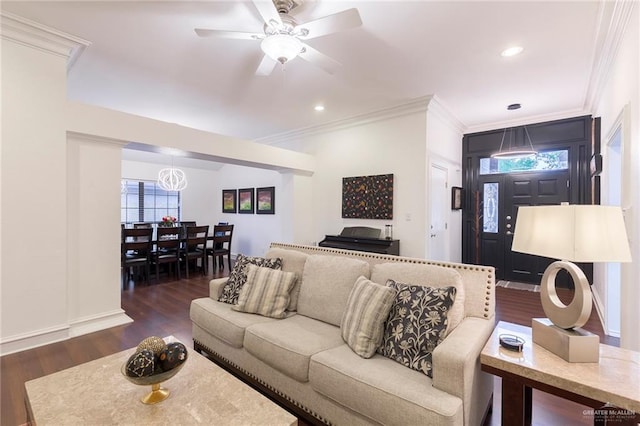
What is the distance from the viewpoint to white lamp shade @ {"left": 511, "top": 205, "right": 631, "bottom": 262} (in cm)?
120

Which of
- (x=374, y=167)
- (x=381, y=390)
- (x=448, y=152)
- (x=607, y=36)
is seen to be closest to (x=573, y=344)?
(x=381, y=390)

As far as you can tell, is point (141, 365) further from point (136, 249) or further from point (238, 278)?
point (136, 249)

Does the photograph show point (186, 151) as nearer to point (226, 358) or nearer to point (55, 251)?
point (55, 251)

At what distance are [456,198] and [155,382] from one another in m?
5.23

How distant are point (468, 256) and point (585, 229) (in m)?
4.74

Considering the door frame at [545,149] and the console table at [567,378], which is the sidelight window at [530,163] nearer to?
the door frame at [545,149]

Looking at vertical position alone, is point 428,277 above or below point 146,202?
below

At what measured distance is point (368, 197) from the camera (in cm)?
482

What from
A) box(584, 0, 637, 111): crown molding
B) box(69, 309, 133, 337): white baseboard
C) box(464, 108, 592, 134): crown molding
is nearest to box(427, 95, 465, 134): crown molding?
box(464, 108, 592, 134): crown molding

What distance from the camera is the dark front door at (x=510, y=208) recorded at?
478 cm

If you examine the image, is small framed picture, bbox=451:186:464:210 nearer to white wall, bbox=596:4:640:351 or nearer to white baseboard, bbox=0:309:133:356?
white wall, bbox=596:4:640:351

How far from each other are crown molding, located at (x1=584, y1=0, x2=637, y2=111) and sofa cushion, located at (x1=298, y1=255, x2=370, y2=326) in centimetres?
263

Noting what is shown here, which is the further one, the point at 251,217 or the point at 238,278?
the point at 251,217

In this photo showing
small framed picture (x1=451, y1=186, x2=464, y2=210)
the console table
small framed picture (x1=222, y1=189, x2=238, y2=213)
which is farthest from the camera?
small framed picture (x1=222, y1=189, x2=238, y2=213)
